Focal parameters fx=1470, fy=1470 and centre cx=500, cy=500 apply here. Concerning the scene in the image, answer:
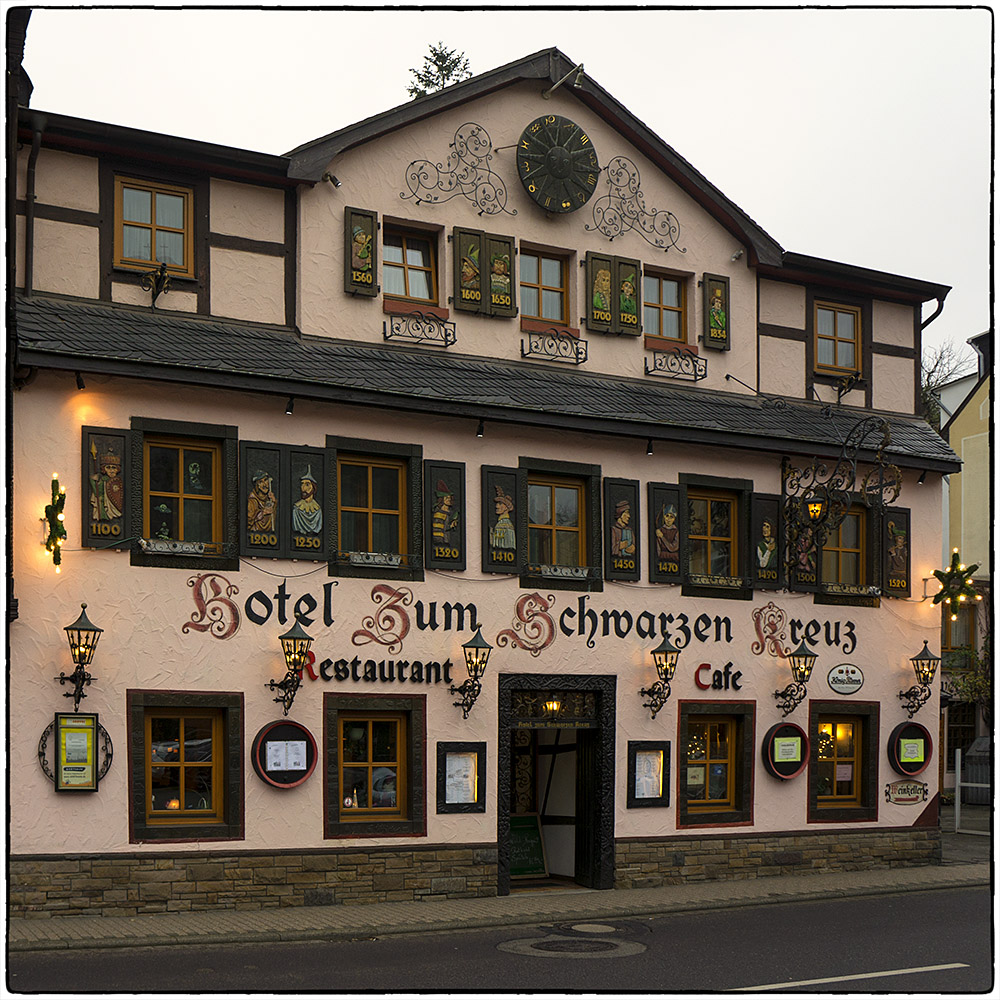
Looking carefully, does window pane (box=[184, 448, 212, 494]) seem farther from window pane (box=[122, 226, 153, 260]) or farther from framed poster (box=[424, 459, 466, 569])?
framed poster (box=[424, 459, 466, 569])

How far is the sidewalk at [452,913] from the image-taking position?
14180 mm

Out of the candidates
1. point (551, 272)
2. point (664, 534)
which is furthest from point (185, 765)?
point (551, 272)

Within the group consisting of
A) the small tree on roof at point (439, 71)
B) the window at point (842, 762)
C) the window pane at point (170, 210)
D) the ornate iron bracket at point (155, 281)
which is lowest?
the window at point (842, 762)

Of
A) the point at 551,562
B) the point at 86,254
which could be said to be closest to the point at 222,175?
the point at 86,254

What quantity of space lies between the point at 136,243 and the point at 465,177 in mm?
4465

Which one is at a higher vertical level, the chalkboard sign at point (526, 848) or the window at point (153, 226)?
the window at point (153, 226)

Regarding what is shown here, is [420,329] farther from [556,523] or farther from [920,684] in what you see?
[920,684]

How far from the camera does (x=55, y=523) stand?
14.9m

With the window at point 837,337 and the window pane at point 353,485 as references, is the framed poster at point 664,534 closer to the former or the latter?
the window at point 837,337

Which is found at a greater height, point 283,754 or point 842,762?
point 283,754

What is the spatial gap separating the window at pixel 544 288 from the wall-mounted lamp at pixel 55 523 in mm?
6851

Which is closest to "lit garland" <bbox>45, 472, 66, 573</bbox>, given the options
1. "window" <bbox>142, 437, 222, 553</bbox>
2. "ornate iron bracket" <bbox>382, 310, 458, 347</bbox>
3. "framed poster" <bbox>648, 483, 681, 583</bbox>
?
"window" <bbox>142, 437, 222, 553</bbox>

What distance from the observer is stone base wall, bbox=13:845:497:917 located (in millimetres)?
14969

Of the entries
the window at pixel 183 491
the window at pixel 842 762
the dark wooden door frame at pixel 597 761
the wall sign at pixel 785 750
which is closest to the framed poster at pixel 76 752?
the window at pixel 183 491
